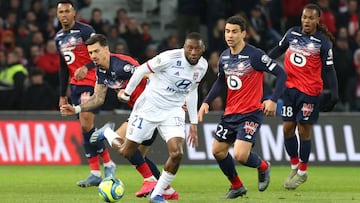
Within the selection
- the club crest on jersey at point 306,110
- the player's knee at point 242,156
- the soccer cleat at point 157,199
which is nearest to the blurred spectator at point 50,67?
the club crest on jersey at point 306,110

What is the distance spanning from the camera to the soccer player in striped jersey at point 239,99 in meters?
14.1

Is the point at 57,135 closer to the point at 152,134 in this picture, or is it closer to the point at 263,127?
the point at 263,127

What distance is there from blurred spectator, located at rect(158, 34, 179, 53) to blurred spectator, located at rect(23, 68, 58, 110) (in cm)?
312

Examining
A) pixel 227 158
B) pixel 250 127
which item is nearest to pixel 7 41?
pixel 227 158

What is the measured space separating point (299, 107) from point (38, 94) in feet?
27.2

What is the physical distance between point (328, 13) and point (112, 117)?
685 cm

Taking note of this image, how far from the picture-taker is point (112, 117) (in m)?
20.9

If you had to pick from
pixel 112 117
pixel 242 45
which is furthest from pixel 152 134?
pixel 112 117

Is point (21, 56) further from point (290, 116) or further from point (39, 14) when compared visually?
point (290, 116)

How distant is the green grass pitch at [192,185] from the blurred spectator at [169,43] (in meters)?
4.76

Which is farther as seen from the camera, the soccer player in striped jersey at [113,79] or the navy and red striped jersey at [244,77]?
the navy and red striped jersey at [244,77]

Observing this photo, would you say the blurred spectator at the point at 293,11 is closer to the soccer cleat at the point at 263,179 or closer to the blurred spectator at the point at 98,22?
the blurred spectator at the point at 98,22

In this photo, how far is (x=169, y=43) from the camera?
24750mm

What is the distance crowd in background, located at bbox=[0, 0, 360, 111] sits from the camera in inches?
912
